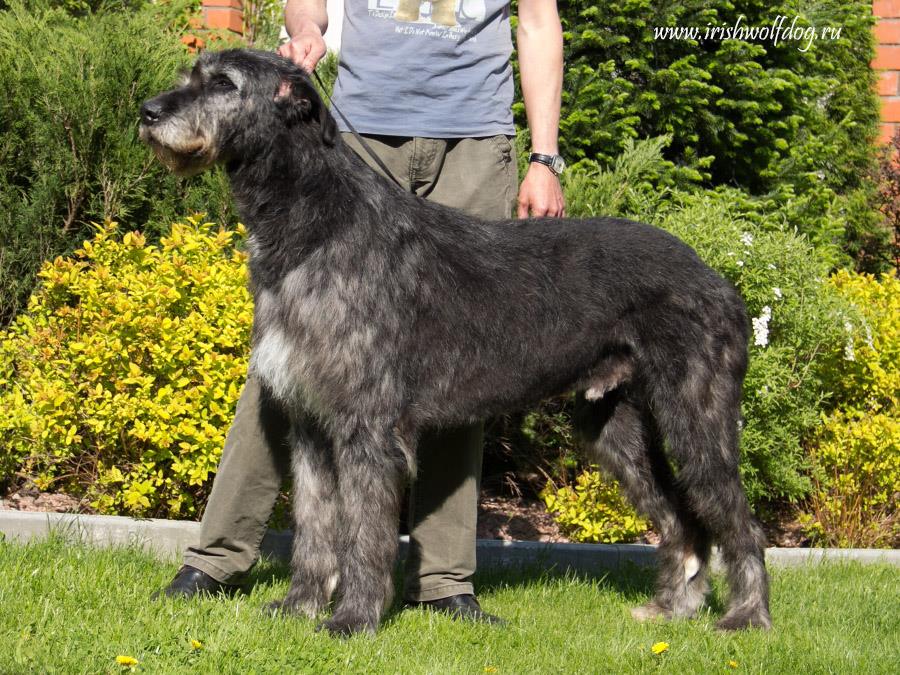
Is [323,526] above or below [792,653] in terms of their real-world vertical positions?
above

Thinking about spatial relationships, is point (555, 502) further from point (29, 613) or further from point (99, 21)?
point (99, 21)

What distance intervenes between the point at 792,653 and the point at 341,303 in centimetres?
228

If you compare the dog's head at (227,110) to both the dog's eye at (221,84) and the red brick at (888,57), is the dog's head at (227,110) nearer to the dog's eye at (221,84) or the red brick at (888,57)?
the dog's eye at (221,84)

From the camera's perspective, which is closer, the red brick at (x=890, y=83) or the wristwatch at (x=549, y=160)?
the wristwatch at (x=549, y=160)

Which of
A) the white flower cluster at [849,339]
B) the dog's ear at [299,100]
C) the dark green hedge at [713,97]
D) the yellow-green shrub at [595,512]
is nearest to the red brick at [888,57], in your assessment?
the dark green hedge at [713,97]

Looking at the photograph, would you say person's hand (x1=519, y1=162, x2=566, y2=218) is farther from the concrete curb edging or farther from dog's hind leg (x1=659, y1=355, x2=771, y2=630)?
the concrete curb edging

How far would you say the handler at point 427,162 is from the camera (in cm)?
449

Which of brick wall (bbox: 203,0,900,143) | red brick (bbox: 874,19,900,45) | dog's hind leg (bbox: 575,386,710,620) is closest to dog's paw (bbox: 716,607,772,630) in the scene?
dog's hind leg (bbox: 575,386,710,620)

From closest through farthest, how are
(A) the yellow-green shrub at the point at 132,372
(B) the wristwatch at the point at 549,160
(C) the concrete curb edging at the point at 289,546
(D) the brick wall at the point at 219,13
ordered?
(B) the wristwatch at the point at 549,160
(C) the concrete curb edging at the point at 289,546
(A) the yellow-green shrub at the point at 132,372
(D) the brick wall at the point at 219,13

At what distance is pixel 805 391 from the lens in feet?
19.8

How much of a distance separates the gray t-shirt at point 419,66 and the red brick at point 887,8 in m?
6.21

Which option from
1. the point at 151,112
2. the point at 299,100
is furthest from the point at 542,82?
the point at 151,112

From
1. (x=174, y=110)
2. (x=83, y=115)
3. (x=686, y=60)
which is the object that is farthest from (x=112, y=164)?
(x=686, y=60)

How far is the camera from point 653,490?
4.91 metres
